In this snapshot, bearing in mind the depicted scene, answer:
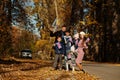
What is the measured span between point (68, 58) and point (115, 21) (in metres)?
24.8

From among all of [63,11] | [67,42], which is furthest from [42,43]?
[67,42]

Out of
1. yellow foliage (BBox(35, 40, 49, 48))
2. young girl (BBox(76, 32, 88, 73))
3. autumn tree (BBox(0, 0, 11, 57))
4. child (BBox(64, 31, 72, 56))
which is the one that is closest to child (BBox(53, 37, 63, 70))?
child (BBox(64, 31, 72, 56))

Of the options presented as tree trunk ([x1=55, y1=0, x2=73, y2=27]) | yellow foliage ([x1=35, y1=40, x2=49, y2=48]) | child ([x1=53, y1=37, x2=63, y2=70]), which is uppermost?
tree trunk ([x1=55, y1=0, x2=73, y2=27])

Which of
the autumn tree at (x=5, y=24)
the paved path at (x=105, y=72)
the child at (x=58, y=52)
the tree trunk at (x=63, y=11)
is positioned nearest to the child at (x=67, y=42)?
the child at (x=58, y=52)

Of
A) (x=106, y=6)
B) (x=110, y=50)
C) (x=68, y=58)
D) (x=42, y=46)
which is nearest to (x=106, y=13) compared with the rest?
(x=106, y=6)

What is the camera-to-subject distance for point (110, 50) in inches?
1720

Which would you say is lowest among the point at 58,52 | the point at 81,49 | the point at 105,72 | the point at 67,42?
the point at 105,72

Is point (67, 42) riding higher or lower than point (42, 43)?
lower

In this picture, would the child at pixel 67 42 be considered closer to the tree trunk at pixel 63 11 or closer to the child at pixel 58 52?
the child at pixel 58 52

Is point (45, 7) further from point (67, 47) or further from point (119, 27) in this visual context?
point (67, 47)

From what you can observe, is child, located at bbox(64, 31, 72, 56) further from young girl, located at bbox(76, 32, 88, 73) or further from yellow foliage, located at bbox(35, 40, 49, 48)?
yellow foliage, located at bbox(35, 40, 49, 48)

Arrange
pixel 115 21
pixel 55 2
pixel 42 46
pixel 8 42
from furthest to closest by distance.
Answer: pixel 42 46 < pixel 55 2 < pixel 115 21 < pixel 8 42

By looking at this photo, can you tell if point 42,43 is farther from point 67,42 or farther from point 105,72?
point 105,72

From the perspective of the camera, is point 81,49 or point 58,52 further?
point 58,52
